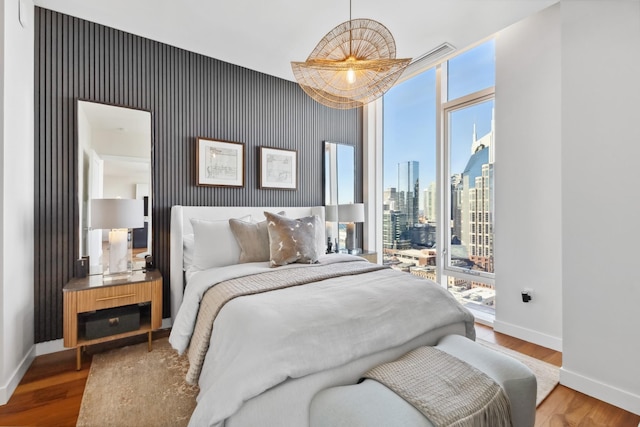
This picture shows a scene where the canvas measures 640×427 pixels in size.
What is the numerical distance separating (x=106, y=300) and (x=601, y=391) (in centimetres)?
351

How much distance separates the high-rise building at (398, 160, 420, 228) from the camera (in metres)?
3.90

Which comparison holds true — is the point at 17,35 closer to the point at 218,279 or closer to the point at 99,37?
the point at 99,37

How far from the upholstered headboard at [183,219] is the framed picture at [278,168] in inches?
12.7

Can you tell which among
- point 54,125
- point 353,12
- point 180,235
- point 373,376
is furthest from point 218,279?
point 353,12

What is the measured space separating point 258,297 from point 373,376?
0.73 m

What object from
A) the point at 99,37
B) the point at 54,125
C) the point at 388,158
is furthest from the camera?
the point at 388,158

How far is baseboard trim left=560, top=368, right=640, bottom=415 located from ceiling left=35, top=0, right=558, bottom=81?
281cm

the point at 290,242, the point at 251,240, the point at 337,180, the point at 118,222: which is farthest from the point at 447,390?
the point at 337,180

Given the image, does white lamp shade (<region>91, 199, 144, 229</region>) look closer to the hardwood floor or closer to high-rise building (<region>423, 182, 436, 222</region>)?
the hardwood floor

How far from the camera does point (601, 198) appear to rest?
6.27 feet

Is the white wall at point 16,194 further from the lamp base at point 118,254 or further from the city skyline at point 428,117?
the city skyline at point 428,117

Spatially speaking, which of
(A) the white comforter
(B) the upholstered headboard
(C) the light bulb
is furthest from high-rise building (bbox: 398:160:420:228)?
(C) the light bulb

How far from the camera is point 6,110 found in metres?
1.84

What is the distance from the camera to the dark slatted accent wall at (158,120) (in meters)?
2.43
